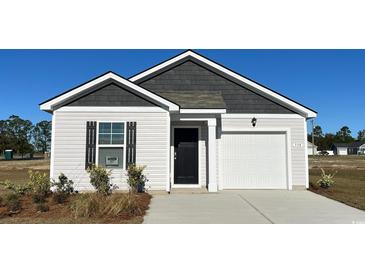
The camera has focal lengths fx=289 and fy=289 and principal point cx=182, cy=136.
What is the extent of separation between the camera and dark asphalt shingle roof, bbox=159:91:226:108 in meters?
10.5

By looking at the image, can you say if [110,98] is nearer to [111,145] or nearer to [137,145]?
[111,145]

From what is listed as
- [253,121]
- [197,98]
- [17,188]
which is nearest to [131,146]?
[197,98]

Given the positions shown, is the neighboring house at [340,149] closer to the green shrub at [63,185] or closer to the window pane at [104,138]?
the window pane at [104,138]

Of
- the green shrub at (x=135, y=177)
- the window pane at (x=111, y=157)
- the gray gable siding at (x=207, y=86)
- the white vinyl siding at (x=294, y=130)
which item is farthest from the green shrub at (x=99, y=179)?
the white vinyl siding at (x=294, y=130)

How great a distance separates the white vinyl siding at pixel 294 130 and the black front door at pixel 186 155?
4.45ft

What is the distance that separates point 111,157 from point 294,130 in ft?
23.5

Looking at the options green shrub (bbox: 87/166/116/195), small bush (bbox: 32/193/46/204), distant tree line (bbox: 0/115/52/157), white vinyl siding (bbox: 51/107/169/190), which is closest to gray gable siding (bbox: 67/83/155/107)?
white vinyl siding (bbox: 51/107/169/190)

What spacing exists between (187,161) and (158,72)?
3927 millimetres

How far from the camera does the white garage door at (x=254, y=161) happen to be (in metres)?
11.4

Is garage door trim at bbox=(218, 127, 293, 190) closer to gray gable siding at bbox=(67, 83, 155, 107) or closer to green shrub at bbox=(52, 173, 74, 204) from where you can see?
gray gable siding at bbox=(67, 83, 155, 107)

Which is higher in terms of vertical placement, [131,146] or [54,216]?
[131,146]

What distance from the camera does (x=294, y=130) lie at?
37.9 ft
